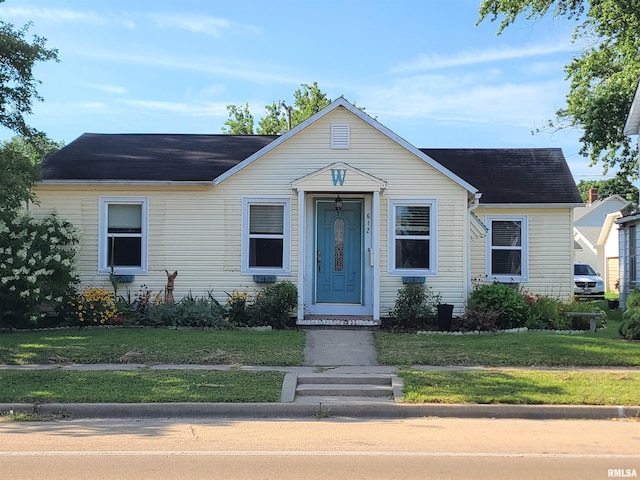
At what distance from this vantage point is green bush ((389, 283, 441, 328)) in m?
14.1

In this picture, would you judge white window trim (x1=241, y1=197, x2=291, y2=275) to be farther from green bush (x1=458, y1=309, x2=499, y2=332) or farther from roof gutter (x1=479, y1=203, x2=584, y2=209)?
roof gutter (x1=479, y1=203, x2=584, y2=209)

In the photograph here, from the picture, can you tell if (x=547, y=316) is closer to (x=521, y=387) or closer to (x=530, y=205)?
(x=530, y=205)

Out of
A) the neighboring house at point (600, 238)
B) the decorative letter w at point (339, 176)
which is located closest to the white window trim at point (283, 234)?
the decorative letter w at point (339, 176)

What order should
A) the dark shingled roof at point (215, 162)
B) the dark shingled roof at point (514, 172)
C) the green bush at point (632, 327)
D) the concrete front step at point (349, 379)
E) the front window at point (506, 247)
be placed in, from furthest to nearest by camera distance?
the front window at point (506, 247)
the dark shingled roof at point (514, 172)
the dark shingled roof at point (215, 162)
the green bush at point (632, 327)
the concrete front step at point (349, 379)

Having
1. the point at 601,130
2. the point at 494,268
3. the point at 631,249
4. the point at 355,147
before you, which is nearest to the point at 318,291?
the point at 355,147

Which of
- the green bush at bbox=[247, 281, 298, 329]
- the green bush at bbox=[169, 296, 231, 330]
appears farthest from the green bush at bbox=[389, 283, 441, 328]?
the green bush at bbox=[169, 296, 231, 330]

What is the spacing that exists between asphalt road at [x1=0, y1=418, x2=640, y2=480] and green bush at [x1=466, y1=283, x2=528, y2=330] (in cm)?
616

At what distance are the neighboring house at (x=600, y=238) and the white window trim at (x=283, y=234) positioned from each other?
26109 millimetres

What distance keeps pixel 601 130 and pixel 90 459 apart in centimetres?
2186

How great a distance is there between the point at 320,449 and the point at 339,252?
28.8 ft

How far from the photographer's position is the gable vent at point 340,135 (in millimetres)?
14711

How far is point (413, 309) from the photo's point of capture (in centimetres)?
1409

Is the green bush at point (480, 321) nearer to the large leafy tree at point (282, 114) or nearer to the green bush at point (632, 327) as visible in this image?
the green bush at point (632, 327)

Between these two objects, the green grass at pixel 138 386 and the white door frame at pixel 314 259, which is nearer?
the green grass at pixel 138 386
